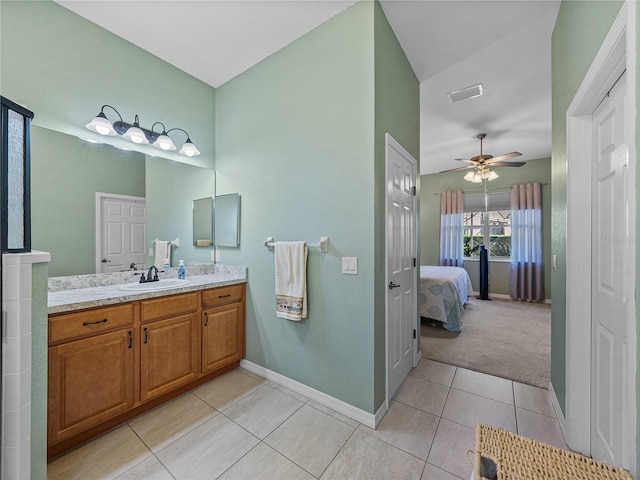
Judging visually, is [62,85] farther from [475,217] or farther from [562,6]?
[475,217]

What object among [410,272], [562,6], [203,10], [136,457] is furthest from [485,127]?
[136,457]

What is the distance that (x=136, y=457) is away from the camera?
1.51 metres

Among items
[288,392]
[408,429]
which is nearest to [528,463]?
[408,429]

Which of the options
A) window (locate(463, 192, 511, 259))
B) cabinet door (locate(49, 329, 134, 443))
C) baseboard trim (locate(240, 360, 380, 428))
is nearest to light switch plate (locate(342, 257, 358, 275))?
baseboard trim (locate(240, 360, 380, 428))

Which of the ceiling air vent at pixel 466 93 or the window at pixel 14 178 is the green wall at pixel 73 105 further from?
the ceiling air vent at pixel 466 93

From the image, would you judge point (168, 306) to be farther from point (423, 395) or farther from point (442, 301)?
point (442, 301)

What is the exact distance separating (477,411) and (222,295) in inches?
85.8

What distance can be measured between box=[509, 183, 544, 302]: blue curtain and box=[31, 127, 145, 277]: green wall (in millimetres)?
6468

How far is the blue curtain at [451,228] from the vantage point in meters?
5.93

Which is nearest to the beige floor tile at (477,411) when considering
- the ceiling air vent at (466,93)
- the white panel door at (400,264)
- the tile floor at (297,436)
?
the tile floor at (297,436)

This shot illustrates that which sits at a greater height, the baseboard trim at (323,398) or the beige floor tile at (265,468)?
the baseboard trim at (323,398)

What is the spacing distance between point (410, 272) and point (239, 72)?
8.31 feet

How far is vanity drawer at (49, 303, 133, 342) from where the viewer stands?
1458mm

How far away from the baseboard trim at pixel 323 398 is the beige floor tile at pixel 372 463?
0.50 feet
